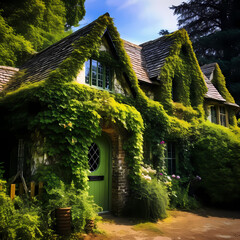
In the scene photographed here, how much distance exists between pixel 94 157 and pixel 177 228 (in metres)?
3.29

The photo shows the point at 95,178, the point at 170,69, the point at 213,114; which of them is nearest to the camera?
the point at 95,178

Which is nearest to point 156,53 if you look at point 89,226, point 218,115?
point 218,115

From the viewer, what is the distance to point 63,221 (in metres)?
5.08

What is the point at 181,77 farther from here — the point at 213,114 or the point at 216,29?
the point at 216,29

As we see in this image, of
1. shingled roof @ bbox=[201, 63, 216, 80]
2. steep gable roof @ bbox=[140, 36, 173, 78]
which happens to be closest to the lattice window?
steep gable roof @ bbox=[140, 36, 173, 78]

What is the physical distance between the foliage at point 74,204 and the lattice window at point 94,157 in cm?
193

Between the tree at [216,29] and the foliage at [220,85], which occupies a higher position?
the tree at [216,29]

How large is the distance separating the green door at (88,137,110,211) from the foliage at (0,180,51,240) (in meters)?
2.79

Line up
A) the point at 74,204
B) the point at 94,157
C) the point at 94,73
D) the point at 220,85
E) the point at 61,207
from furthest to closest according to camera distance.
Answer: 1. the point at 220,85
2. the point at 94,73
3. the point at 94,157
4. the point at 74,204
5. the point at 61,207

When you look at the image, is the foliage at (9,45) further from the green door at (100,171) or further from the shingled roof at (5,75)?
the green door at (100,171)

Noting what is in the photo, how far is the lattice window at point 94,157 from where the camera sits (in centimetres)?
768

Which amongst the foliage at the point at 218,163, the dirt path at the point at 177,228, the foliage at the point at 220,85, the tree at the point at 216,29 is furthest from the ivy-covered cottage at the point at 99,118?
the tree at the point at 216,29

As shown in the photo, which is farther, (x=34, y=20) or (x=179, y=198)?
(x=34, y=20)

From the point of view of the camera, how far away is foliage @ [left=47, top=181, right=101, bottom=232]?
525 centimetres
